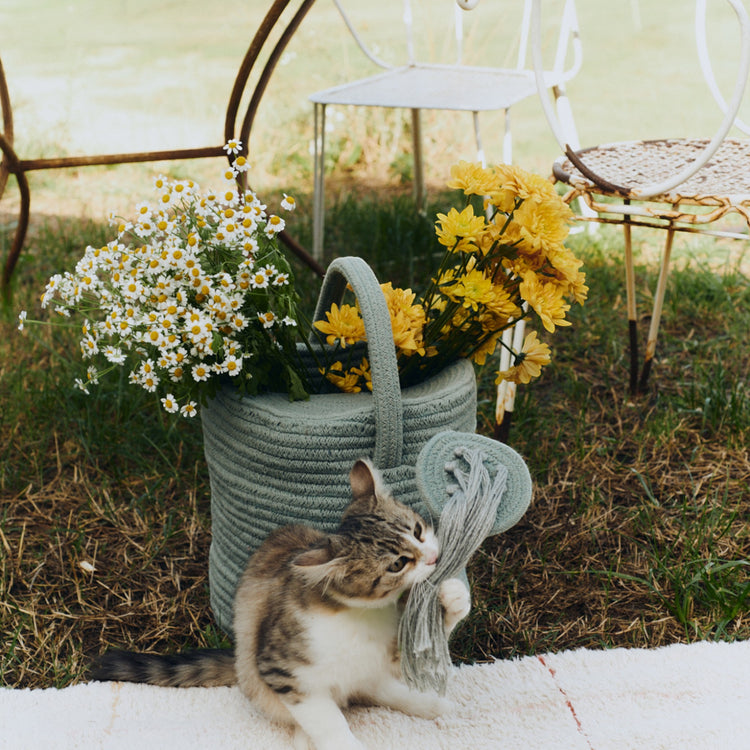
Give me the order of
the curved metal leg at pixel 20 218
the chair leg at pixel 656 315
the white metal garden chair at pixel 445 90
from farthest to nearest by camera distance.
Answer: the white metal garden chair at pixel 445 90, the curved metal leg at pixel 20 218, the chair leg at pixel 656 315

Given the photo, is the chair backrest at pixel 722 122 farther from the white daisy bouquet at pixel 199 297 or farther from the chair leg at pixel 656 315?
the white daisy bouquet at pixel 199 297

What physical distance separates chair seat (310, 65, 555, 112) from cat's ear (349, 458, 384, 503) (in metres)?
1.20

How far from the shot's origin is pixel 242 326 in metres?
1.15

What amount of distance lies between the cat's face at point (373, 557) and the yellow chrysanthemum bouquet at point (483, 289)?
0.26 meters

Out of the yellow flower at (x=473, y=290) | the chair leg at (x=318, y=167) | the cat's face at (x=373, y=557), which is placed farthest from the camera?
the chair leg at (x=318, y=167)

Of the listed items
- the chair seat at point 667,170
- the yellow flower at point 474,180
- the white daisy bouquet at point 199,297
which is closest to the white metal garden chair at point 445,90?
the chair seat at point 667,170

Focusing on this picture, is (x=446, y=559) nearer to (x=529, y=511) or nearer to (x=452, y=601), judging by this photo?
(x=452, y=601)

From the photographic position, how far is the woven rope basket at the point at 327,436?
1109mm

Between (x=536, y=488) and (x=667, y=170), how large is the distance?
697 mm

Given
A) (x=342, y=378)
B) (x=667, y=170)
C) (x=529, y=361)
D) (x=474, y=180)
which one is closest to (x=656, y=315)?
(x=667, y=170)

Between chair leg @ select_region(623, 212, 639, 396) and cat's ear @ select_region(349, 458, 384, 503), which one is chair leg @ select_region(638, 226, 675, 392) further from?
cat's ear @ select_region(349, 458, 384, 503)

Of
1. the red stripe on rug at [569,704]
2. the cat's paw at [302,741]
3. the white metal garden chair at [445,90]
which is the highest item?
the white metal garden chair at [445,90]

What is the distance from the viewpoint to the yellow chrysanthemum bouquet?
1.23 meters

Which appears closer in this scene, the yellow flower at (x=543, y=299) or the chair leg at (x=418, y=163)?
the yellow flower at (x=543, y=299)
